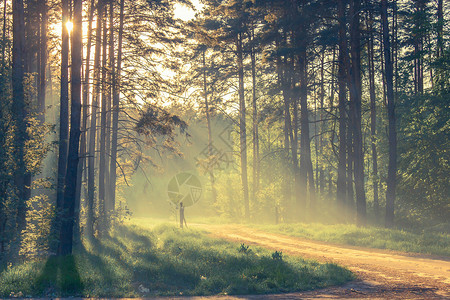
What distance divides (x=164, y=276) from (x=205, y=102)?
24.2 meters

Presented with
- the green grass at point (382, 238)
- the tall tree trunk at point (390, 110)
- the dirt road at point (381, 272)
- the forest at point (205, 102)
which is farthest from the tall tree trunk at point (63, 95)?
the tall tree trunk at point (390, 110)

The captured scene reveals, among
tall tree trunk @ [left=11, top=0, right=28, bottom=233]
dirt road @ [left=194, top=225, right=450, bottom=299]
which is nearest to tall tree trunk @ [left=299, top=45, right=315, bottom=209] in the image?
dirt road @ [left=194, top=225, right=450, bottom=299]

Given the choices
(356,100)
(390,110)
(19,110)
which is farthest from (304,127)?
(19,110)

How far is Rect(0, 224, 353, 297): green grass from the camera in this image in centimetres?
896

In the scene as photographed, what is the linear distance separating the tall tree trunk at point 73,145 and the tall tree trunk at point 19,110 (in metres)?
1.79

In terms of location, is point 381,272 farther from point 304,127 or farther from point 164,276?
point 304,127

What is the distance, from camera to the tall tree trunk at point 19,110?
12766mm

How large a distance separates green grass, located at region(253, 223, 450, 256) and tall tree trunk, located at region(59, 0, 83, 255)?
11186mm

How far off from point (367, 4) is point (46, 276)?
20.4 m

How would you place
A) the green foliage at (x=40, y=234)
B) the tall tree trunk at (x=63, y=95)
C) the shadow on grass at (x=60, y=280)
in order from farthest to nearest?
the tall tree trunk at (x=63, y=95) < the green foliage at (x=40, y=234) < the shadow on grass at (x=60, y=280)

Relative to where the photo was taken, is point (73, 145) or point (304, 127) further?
point (304, 127)

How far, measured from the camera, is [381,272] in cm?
1103

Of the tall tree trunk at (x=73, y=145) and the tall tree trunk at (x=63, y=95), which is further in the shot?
the tall tree trunk at (x=63, y=95)

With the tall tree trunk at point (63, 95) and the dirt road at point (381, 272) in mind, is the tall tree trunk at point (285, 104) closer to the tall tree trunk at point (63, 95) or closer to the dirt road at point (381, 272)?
the dirt road at point (381, 272)
